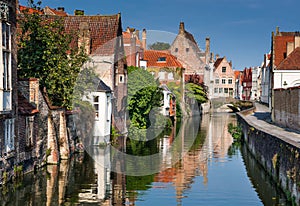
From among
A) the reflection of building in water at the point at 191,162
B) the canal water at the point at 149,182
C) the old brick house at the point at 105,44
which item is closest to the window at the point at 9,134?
the canal water at the point at 149,182

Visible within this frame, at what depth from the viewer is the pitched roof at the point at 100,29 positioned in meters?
37.2

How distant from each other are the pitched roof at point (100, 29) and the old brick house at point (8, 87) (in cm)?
1771

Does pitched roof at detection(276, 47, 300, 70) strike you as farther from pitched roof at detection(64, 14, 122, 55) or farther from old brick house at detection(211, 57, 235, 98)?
old brick house at detection(211, 57, 235, 98)

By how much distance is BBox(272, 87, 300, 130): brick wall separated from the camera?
27.7 m

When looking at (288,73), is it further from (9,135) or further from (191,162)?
(9,135)

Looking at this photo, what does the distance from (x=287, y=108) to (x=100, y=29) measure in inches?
633

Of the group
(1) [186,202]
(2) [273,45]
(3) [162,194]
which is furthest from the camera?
(2) [273,45]

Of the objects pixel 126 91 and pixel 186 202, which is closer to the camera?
pixel 186 202

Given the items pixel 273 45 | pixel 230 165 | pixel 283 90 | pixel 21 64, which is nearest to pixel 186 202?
pixel 230 165

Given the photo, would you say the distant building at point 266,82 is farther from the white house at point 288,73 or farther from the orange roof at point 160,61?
the white house at point 288,73

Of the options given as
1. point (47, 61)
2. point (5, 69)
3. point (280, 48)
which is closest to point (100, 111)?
point (47, 61)

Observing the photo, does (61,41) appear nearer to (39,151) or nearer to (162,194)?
(39,151)

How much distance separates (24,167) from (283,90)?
19106mm

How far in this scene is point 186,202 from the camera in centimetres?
1719
